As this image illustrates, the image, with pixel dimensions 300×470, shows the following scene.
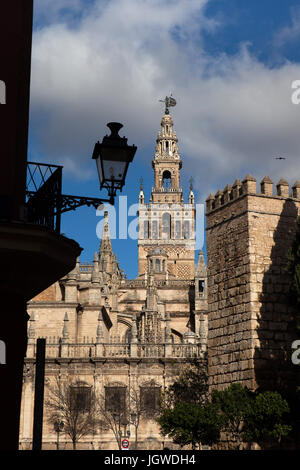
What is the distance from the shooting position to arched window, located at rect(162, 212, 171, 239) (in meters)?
86.6

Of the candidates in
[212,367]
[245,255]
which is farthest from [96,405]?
[245,255]

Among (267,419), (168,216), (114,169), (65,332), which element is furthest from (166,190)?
(114,169)

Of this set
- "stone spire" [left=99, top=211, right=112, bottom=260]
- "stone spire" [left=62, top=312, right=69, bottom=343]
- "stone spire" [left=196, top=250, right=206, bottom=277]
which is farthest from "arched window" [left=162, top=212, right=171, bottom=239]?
"stone spire" [left=62, top=312, right=69, bottom=343]

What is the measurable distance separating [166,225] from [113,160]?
80899mm

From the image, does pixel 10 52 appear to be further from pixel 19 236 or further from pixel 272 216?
pixel 272 216

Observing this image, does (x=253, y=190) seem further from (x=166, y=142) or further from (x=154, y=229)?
(x=166, y=142)

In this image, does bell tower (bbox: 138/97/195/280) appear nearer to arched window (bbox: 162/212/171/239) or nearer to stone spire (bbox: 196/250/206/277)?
arched window (bbox: 162/212/171/239)

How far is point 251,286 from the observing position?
23875 mm

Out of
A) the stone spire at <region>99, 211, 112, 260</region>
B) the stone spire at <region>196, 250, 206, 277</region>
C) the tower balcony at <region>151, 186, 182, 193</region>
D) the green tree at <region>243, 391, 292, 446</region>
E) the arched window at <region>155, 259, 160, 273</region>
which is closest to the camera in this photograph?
the green tree at <region>243, 391, 292, 446</region>

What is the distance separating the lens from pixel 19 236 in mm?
6406

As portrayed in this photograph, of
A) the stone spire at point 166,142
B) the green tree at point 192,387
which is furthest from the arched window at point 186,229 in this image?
the green tree at point 192,387

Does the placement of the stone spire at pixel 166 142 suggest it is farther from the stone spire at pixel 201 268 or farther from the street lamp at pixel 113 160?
the street lamp at pixel 113 160

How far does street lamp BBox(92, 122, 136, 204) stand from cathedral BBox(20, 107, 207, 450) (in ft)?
89.6
